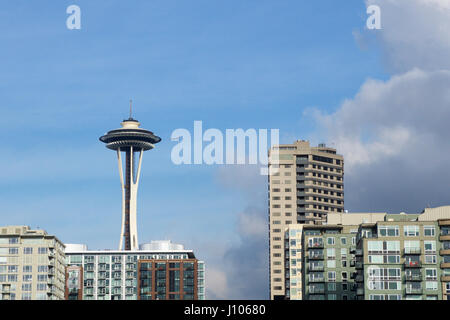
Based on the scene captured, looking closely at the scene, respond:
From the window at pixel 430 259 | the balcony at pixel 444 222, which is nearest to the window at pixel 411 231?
the balcony at pixel 444 222

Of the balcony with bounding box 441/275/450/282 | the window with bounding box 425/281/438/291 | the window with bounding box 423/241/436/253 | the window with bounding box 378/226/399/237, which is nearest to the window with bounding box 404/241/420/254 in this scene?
the window with bounding box 423/241/436/253

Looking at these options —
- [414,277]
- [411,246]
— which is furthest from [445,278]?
[411,246]

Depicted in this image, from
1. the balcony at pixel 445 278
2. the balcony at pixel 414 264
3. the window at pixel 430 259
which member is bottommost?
the balcony at pixel 445 278

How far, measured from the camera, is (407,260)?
179 metres

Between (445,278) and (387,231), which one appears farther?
(387,231)

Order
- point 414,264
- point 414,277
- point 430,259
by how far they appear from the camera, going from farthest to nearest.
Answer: point 430,259
point 414,277
point 414,264

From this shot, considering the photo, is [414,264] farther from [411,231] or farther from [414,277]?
[411,231]

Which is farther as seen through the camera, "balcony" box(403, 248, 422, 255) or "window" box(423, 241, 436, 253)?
"window" box(423, 241, 436, 253)

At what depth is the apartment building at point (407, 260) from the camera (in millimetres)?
178000

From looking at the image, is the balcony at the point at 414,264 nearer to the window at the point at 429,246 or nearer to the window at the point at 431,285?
the window at the point at 429,246

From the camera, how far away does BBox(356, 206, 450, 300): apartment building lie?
584 ft

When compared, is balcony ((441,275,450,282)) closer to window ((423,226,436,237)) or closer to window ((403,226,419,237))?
window ((423,226,436,237))
